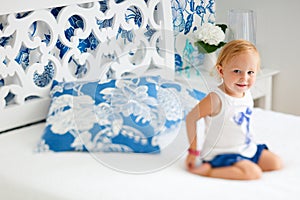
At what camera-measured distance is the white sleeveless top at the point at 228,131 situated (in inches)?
82.0

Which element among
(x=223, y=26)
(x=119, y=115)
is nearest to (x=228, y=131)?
(x=119, y=115)

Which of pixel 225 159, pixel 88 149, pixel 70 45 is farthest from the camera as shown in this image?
pixel 70 45

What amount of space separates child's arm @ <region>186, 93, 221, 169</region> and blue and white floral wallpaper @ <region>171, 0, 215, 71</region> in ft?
3.16

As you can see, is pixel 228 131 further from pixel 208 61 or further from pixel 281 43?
pixel 281 43

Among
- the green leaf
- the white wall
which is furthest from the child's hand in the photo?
the white wall

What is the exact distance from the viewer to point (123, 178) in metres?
2.11

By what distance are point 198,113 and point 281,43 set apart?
1519 mm

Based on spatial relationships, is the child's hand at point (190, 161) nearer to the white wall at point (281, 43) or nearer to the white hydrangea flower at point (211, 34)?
the white hydrangea flower at point (211, 34)

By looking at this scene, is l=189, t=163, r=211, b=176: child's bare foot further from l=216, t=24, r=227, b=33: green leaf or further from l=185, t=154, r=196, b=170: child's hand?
l=216, t=24, r=227, b=33: green leaf

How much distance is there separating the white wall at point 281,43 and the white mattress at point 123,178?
3.16 ft

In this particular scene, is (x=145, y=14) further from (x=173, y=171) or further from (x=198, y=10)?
(x=173, y=171)

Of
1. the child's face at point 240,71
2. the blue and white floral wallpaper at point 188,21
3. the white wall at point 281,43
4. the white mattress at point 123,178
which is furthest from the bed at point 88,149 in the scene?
the white wall at point 281,43

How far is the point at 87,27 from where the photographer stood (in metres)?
2.80

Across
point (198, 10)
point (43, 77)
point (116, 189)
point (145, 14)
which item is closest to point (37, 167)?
point (116, 189)
